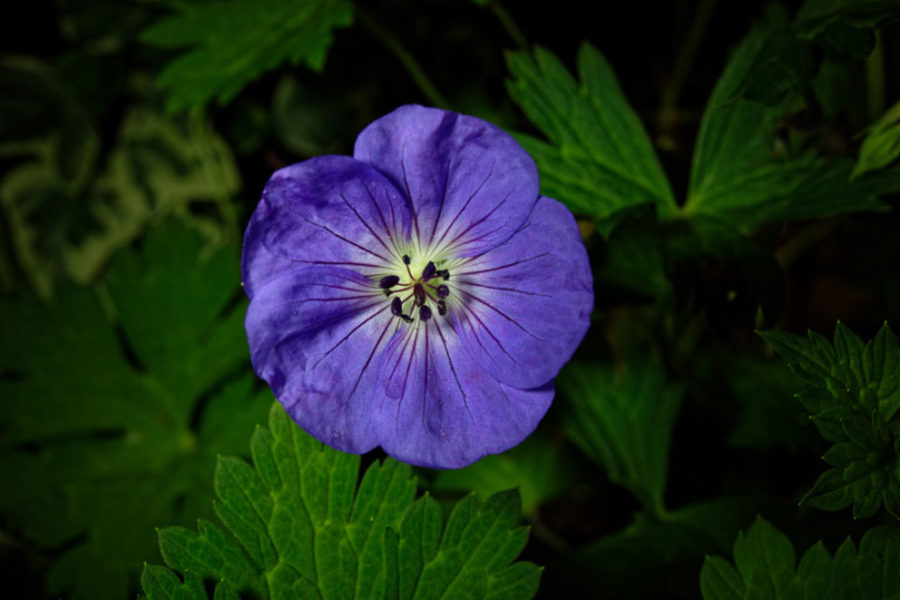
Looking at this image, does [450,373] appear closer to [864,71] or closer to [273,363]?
[273,363]

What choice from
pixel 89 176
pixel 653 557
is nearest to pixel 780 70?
pixel 653 557

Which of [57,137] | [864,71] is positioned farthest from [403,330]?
[57,137]

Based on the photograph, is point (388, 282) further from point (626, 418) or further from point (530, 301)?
point (626, 418)

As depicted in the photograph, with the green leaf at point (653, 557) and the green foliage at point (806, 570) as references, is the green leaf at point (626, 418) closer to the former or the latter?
the green leaf at point (653, 557)

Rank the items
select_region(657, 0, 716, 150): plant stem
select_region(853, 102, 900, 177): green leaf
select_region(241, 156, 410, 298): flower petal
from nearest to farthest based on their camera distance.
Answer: select_region(241, 156, 410, 298): flower petal, select_region(853, 102, 900, 177): green leaf, select_region(657, 0, 716, 150): plant stem

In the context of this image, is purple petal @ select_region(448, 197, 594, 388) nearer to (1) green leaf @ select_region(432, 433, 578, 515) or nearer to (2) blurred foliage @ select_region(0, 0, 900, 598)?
(2) blurred foliage @ select_region(0, 0, 900, 598)

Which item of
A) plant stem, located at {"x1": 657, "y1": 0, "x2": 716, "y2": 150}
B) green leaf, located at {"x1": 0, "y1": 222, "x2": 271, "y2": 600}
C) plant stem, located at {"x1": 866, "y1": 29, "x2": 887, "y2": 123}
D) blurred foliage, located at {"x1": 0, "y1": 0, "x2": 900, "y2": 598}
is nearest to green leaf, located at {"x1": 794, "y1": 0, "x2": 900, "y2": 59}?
blurred foliage, located at {"x1": 0, "y1": 0, "x2": 900, "y2": 598}

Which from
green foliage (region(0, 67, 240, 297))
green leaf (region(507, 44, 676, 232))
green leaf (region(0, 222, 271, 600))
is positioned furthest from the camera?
green foliage (region(0, 67, 240, 297))
